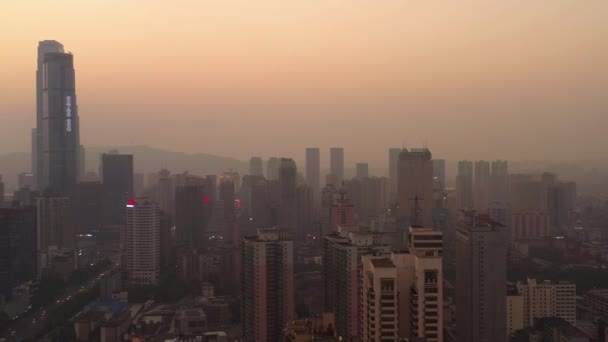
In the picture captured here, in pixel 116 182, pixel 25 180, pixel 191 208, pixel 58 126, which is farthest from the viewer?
pixel 58 126

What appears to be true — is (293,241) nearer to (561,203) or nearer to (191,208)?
(561,203)

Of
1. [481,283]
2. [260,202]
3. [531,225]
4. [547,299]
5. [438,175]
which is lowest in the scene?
[547,299]

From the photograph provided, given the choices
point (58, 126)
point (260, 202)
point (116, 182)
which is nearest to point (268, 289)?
point (260, 202)

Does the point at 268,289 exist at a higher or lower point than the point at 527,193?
lower

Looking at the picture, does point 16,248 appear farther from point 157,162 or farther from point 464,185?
point 464,185

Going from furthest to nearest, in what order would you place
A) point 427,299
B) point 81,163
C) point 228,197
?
point 81,163 → point 228,197 → point 427,299

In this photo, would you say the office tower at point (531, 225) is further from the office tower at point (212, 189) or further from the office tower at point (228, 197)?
the office tower at point (212, 189)

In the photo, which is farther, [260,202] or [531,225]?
[260,202]
